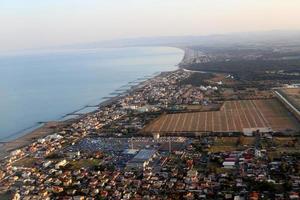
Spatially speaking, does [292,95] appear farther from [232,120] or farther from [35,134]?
[35,134]

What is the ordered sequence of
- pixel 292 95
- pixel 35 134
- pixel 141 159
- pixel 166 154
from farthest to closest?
pixel 292 95 < pixel 35 134 < pixel 166 154 < pixel 141 159

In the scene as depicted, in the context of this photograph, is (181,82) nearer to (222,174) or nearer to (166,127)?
(166,127)

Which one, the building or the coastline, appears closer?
the building

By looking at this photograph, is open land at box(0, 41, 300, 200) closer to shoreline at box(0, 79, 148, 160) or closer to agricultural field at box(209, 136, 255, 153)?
agricultural field at box(209, 136, 255, 153)

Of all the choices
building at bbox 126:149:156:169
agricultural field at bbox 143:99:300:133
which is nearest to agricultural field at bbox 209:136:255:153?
agricultural field at bbox 143:99:300:133

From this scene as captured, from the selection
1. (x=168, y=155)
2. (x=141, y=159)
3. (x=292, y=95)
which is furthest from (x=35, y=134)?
(x=292, y=95)

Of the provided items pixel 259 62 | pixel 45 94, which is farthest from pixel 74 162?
pixel 259 62
